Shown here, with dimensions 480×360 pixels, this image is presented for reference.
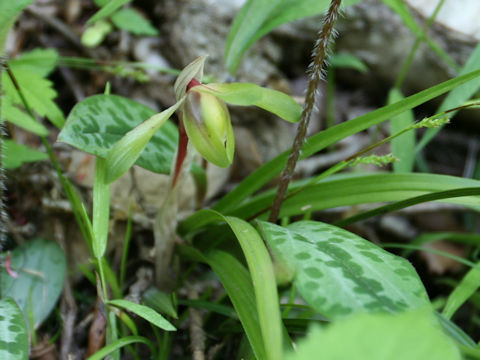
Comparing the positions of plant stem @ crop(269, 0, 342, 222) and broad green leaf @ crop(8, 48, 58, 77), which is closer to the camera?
plant stem @ crop(269, 0, 342, 222)

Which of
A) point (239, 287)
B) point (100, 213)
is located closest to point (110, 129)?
point (100, 213)

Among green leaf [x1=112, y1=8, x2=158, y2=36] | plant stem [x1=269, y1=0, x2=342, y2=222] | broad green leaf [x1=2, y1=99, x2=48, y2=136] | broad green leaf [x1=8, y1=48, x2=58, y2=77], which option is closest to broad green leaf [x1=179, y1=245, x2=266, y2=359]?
plant stem [x1=269, y1=0, x2=342, y2=222]

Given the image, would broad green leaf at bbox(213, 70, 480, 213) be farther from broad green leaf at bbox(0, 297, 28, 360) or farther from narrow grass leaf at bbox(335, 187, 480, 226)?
broad green leaf at bbox(0, 297, 28, 360)

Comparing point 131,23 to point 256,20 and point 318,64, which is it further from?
point 318,64

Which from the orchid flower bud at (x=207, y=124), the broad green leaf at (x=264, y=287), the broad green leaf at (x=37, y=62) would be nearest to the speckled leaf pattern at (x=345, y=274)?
the broad green leaf at (x=264, y=287)

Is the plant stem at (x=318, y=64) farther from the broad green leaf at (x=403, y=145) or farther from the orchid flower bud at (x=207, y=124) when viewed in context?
the broad green leaf at (x=403, y=145)

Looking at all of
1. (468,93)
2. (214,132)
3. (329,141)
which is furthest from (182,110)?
(468,93)
